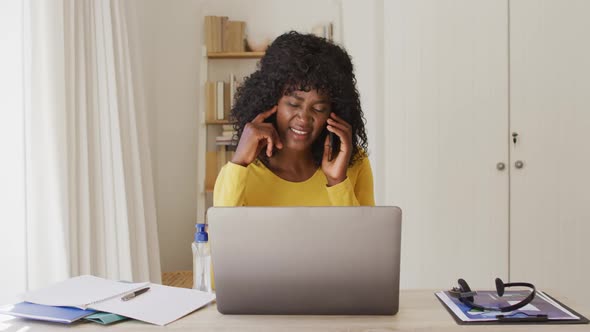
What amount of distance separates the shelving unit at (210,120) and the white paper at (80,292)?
7.20ft

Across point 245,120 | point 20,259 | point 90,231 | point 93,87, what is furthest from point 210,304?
point 93,87

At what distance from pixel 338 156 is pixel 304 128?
146 millimetres

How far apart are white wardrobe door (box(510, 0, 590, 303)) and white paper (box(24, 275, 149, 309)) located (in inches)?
81.6

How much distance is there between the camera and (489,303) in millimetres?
1085

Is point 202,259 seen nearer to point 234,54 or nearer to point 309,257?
point 309,257

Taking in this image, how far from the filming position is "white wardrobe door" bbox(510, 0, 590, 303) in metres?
2.57

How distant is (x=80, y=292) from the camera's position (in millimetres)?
1135

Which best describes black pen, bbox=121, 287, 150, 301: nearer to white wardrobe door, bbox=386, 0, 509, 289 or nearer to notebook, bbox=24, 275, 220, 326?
notebook, bbox=24, 275, 220, 326

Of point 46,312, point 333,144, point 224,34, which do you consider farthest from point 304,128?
point 224,34

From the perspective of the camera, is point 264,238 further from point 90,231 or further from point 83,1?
point 83,1

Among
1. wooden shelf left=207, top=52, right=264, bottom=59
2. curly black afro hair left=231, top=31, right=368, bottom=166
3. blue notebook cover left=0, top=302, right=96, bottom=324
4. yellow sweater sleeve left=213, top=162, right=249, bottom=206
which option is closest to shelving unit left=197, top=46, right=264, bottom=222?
wooden shelf left=207, top=52, right=264, bottom=59

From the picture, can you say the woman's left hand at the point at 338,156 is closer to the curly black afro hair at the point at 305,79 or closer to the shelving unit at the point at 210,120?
the curly black afro hair at the point at 305,79

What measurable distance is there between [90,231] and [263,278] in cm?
156

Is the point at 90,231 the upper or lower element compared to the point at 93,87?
lower
